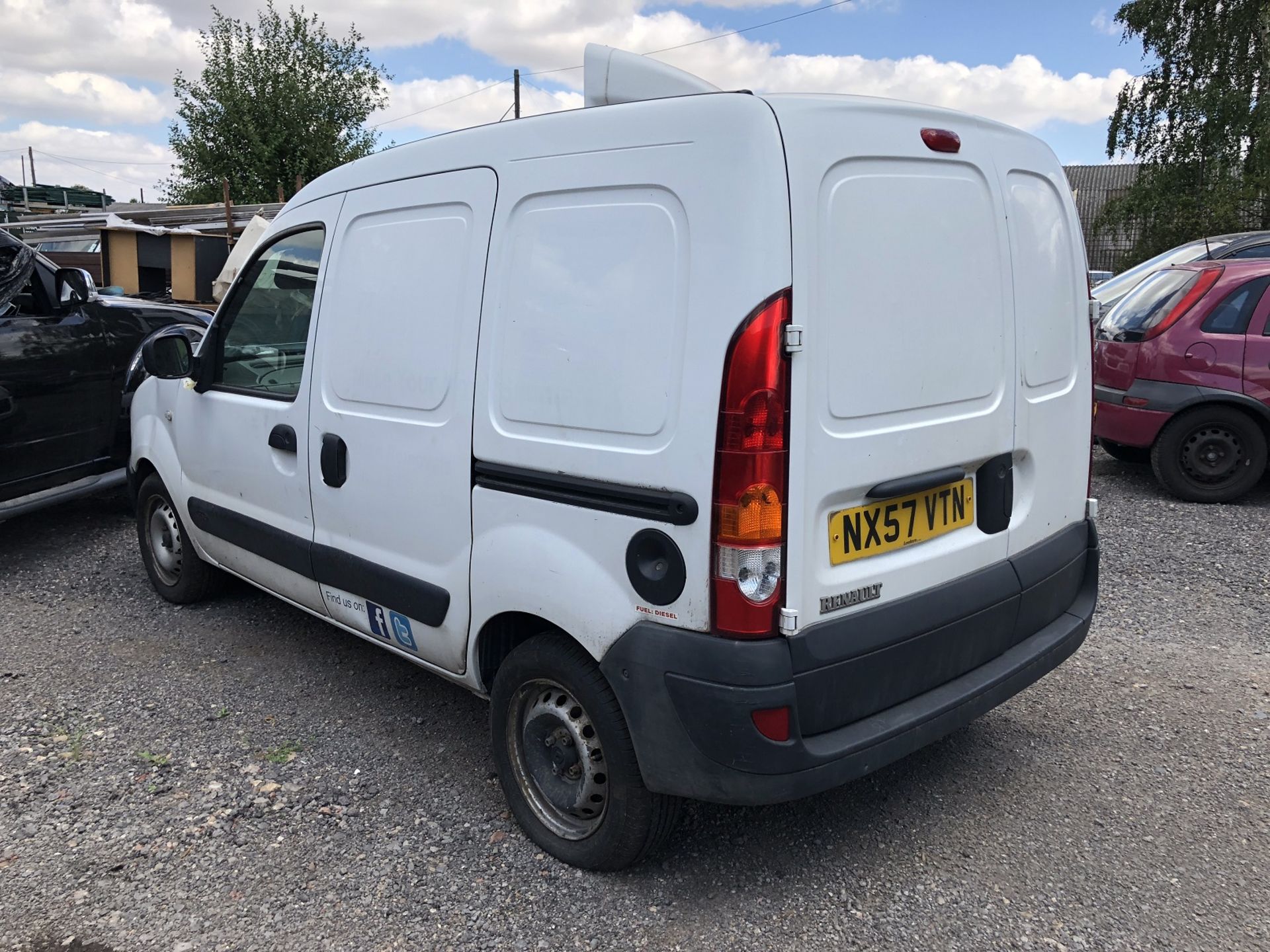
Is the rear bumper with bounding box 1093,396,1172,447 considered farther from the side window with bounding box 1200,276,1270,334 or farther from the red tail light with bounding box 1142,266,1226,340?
the side window with bounding box 1200,276,1270,334

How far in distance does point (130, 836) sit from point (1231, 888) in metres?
3.14

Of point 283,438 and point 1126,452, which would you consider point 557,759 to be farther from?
point 1126,452

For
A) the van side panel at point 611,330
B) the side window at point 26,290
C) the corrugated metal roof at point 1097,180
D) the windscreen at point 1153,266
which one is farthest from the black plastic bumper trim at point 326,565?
the corrugated metal roof at point 1097,180

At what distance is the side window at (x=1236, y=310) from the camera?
20.5ft

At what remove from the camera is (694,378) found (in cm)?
218

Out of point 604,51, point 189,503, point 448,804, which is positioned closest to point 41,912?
point 448,804

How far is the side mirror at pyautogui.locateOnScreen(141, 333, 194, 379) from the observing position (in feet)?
13.2

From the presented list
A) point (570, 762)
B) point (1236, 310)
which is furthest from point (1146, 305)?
point (570, 762)

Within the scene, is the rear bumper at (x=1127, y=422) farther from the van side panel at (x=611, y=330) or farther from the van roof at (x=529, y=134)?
the van side panel at (x=611, y=330)

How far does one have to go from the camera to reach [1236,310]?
6281 mm

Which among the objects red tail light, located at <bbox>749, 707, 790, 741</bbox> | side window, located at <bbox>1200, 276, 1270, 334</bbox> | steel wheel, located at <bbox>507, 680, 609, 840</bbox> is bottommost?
steel wheel, located at <bbox>507, 680, 609, 840</bbox>

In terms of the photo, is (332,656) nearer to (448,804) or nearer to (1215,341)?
(448,804)

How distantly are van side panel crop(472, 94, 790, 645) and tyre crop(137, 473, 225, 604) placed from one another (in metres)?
2.47

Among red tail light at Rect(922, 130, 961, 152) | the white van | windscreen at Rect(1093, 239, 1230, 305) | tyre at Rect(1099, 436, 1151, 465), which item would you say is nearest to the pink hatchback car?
tyre at Rect(1099, 436, 1151, 465)
